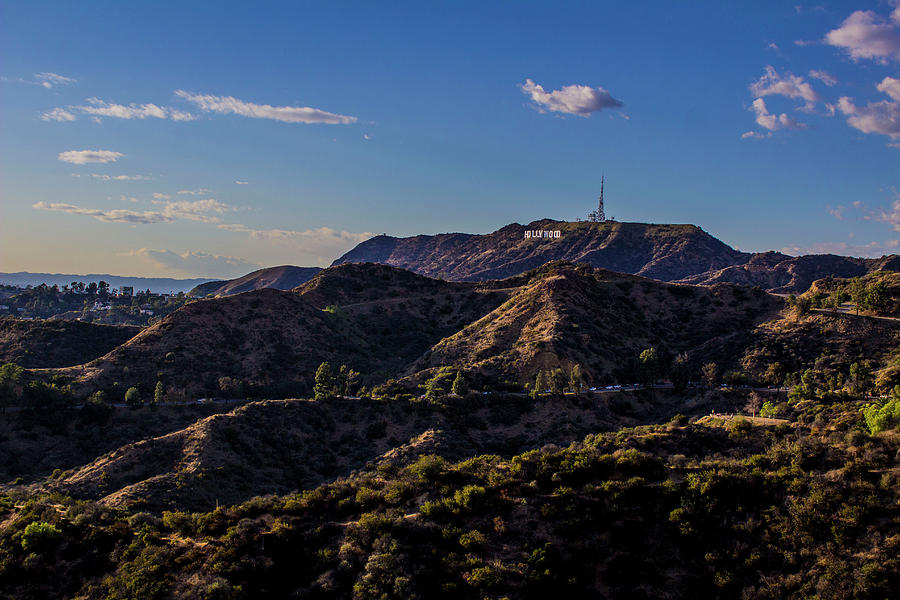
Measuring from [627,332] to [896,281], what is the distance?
54108 mm

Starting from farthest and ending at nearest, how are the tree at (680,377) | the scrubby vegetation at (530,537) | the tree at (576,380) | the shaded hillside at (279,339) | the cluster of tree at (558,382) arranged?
the shaded hillside at (279,339)
the tree at (680,377)
the tree at (576,380)
the cluster of tree at (558,382)
the scrubby vegetation at (530,537)

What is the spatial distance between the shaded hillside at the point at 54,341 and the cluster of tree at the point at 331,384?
217ft

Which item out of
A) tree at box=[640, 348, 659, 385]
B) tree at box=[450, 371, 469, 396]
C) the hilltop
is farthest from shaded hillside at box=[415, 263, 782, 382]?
tree at box=[450, 371, 469, 396]

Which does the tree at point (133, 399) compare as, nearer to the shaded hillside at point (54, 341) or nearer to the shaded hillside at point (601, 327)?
the shaded hillside at point (54, 341)

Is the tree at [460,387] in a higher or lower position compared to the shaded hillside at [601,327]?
lower

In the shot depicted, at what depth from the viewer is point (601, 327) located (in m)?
108

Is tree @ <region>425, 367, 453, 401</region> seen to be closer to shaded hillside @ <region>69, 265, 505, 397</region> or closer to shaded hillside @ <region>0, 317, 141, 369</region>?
shaded hillside @ <region>69, 265, 505, 397</region>

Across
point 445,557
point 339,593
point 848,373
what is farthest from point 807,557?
point 848,373

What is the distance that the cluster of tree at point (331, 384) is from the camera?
82.3 meters

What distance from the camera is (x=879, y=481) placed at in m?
26.0

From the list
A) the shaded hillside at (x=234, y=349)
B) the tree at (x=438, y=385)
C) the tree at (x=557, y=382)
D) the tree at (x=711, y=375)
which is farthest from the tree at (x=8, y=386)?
the tree at (x=711, y=375)

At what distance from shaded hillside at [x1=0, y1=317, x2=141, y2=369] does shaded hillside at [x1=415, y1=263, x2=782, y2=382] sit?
78.2 m

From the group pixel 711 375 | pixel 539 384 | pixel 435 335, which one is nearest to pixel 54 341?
pixel 435 335

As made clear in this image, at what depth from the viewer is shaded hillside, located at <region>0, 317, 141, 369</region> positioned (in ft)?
372
